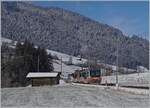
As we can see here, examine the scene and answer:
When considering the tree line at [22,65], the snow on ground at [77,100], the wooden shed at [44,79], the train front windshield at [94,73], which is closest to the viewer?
the snow on ground at [77,100]

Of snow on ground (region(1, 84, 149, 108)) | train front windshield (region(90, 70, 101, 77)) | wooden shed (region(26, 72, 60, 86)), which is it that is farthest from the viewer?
wooden shed (region(26, 72, 60, 86))

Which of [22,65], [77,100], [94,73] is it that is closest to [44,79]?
[22,65]

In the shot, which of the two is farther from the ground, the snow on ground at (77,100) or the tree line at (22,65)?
the tree line at (22,65)

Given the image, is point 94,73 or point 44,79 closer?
point 94,73

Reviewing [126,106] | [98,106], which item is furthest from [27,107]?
[126,106]

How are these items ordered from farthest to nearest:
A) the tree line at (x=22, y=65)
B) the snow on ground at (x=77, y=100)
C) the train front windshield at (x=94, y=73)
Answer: the tree line at (x=22, y=65)
the train front windshield at (x=94, y=73)
the snow on ground at (x=77, y=100)

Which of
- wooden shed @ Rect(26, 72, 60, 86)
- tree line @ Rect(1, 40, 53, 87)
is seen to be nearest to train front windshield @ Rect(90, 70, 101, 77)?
wooden shed @ Rect(26, 72, 60, 86)

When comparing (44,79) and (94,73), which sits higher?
(94,73)

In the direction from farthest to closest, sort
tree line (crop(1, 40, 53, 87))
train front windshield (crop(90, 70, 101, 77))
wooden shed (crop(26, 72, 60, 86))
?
tree line (crop(1, 40, 53, 87)) < wooden shed (crop(26, 72, 60, 86)) < train front windshield (crop(90, 70, 101, 77))

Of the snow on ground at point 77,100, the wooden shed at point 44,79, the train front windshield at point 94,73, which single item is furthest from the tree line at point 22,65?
the snow on ground at point 77,100

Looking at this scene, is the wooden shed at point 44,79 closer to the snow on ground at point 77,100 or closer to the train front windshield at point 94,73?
the train front windshield at point 94,73

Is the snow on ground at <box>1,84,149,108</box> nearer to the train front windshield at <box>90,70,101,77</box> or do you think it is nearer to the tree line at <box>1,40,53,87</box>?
the train front windshield at <box>90,70,101,77</box>

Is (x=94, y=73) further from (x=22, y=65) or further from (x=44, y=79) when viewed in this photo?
(x=22, y=65)

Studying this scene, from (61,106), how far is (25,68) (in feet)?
245
